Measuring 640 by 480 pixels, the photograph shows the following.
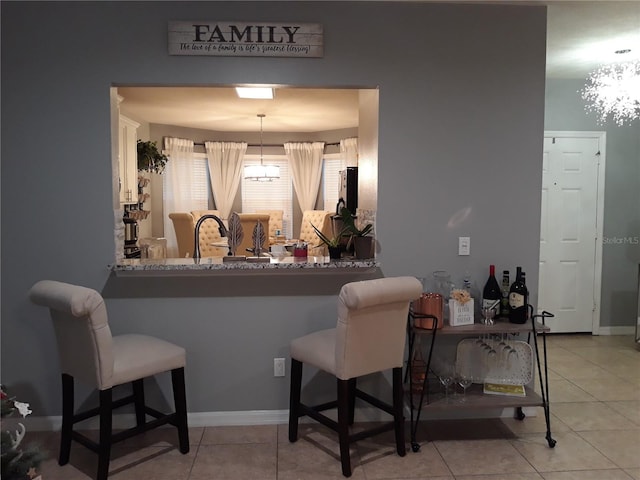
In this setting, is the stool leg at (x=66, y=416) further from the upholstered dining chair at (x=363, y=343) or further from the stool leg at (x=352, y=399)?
the stool leg at (x=352, y=399)

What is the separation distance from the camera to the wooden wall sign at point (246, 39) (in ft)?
9.48

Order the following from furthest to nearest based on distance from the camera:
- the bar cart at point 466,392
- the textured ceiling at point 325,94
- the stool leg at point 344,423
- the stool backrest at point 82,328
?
the textured ceiling at point 325,94, the bar cart at point 466,392, the stool leg at point 344,423, the stool backrest at point 82,328

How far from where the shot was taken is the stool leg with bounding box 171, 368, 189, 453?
8.96 ft

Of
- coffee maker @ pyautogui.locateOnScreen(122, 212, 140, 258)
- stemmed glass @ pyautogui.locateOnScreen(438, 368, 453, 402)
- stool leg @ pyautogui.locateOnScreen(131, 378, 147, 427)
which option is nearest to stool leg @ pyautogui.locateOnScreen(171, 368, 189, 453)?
stool leg @ pyautogui.locateOnScreen(131, 378, 147, 427)

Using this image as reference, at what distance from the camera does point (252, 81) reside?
2.96 metres

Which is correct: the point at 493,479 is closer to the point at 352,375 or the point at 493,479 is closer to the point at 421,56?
the point at 352,375

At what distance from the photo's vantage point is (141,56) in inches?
114

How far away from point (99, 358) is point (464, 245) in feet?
6.77

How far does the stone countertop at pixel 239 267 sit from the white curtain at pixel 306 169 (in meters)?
5.61

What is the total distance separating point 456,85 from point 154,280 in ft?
6.82

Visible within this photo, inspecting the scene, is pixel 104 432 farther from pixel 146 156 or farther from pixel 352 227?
pixel 146 156

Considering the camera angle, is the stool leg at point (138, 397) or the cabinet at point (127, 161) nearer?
the stool leg at point (138, 397)

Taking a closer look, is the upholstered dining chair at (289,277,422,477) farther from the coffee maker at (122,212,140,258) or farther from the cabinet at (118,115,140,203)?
the cabinet at (118,115,140,203)

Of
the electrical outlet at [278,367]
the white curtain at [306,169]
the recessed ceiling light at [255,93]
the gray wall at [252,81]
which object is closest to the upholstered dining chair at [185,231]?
the recessed ceiling light at [255,93]
